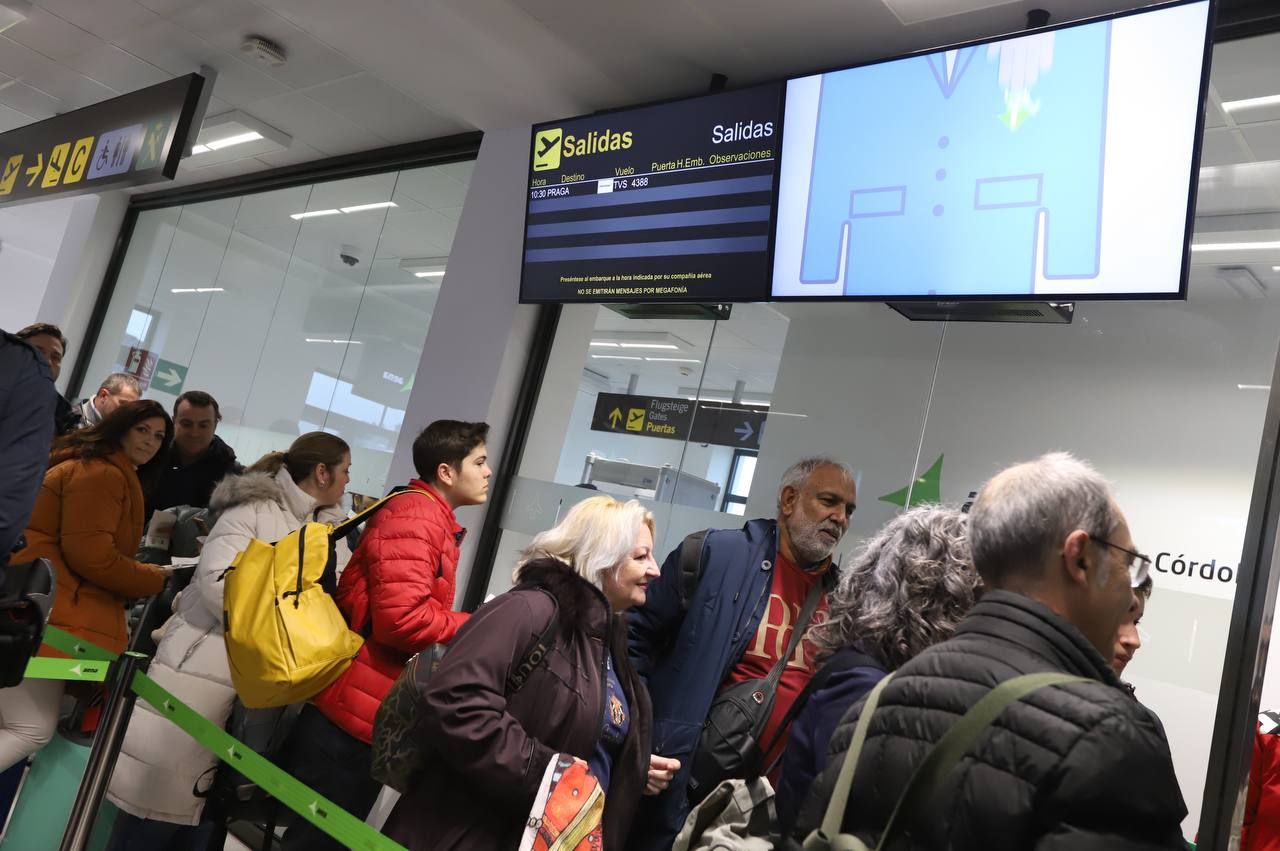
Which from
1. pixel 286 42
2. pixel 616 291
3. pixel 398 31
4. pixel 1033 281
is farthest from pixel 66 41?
pixel 1033 281

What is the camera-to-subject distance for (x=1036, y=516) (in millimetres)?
1318

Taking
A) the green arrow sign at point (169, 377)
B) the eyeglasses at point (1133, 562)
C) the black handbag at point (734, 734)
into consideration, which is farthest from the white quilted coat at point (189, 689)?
the green arrow sign at point (169, 377)

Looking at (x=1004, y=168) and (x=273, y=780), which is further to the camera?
(x=1004, y=168)

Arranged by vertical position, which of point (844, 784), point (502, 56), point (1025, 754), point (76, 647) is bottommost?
point (76, 647)

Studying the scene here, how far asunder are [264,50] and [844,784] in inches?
219

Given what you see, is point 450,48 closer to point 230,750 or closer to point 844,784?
point 230,750

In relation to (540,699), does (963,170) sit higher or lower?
higher

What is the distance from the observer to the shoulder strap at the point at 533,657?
6.63 feet

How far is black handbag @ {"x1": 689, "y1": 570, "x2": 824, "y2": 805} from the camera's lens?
93.2 inches

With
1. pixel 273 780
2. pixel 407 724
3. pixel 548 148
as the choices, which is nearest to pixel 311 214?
pixel 548 148

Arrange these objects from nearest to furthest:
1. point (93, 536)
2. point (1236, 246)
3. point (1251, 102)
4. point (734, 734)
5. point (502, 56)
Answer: point (734, 734)
point (1236, 246)
point (1251, 102)
point (93, 536)
point (502, 56)

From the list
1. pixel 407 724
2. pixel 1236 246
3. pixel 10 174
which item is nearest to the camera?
pixel 407 724

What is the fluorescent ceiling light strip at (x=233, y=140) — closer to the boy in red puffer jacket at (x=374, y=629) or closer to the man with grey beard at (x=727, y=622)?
the boy in red puffer jacket at (x=374, y=629)

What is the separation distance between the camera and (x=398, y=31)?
461cm
